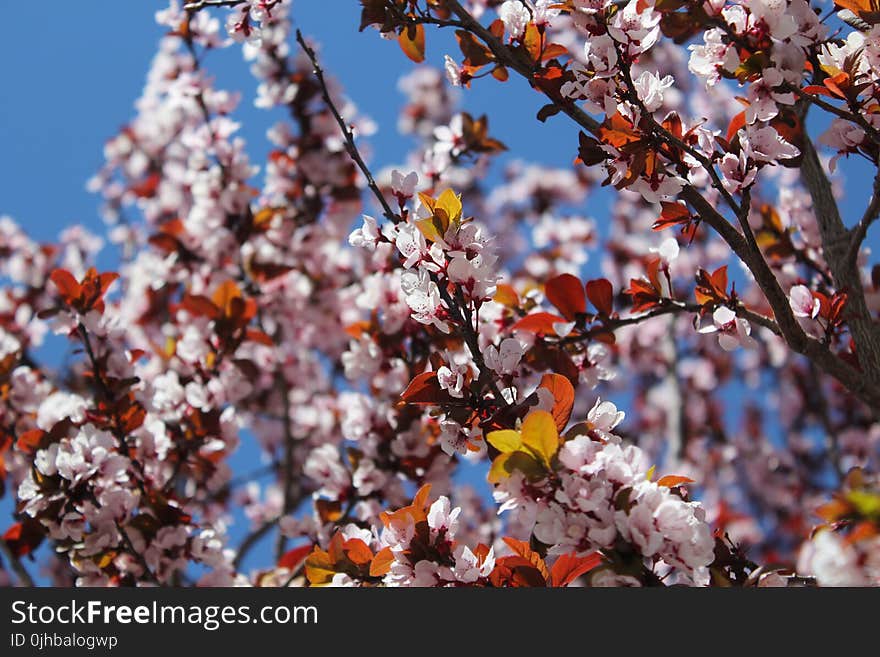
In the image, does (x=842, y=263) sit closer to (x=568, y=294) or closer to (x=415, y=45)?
(x=568, y=294)

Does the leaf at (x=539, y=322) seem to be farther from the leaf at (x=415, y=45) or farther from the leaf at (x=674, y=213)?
the leaf at (x=415, y=45)

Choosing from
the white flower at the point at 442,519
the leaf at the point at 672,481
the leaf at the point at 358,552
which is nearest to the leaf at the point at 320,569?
the leaf at the point at 358,552

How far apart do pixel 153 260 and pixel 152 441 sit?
1907mm

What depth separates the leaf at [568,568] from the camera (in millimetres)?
1445

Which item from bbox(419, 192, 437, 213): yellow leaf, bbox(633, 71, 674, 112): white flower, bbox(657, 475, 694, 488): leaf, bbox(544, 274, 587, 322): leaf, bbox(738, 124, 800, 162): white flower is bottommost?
bbox(657, 475, 694, 488): leaf

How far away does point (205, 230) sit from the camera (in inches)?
134

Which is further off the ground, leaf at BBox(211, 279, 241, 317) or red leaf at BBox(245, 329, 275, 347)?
leaf at BBox(211, 279, 241, 317)

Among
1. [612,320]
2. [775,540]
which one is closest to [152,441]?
[612,320]

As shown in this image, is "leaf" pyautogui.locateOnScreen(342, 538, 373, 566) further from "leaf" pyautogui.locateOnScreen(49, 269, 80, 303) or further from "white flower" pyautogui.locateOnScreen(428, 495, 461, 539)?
"leaf" pyautogui.locateOnScreen(49, 269, 80, 303)

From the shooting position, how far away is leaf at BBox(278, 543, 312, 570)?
231 cm

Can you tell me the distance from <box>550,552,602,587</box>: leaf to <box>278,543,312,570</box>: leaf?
1.02 meters

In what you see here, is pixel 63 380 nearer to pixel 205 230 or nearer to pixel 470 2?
pixel 205 230

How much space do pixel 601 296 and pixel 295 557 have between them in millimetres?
1152

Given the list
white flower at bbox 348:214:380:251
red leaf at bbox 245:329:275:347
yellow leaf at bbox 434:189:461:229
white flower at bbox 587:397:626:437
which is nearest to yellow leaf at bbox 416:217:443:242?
yellow leaf at bbox 434:189:461:229
